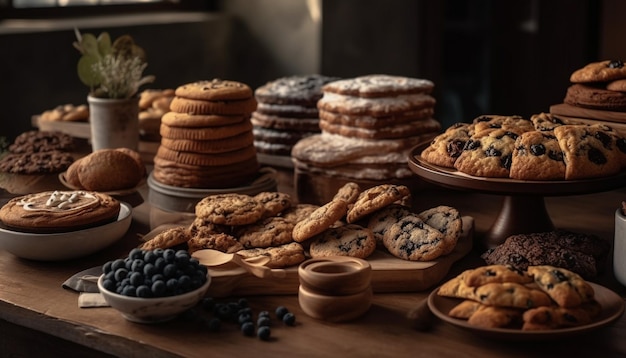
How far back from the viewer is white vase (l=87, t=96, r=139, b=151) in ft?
9.52

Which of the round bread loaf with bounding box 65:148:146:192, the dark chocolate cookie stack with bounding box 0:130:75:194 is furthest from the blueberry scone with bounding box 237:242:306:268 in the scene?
the dark chocolate cookie stack with bounding box 0:130:75:194

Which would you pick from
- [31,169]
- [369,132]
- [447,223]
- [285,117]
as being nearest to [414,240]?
[447,223]

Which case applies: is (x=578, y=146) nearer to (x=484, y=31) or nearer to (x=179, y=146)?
(x=179, y=146)

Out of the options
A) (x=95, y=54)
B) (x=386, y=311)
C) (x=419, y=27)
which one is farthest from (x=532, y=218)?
(x=419, y=27)

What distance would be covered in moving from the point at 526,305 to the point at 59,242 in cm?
108

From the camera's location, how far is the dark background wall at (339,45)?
14.6 feet

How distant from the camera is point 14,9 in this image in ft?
14.9

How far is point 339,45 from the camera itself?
521cm

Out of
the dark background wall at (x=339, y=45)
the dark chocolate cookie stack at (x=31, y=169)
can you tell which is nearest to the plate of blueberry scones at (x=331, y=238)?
the dark chocolate cookie stack at (x=31, y=169)

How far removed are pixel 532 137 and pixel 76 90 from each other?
3311 millimetres

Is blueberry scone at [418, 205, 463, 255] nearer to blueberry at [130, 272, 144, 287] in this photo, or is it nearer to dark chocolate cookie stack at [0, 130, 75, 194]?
blueberry at [130, 272, 144, 287]

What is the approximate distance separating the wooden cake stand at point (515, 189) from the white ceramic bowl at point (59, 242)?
29.8 inches

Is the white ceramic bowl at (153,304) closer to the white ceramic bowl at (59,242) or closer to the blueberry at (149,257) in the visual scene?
the blueberry at (149,257)

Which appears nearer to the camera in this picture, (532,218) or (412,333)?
(412,333)
